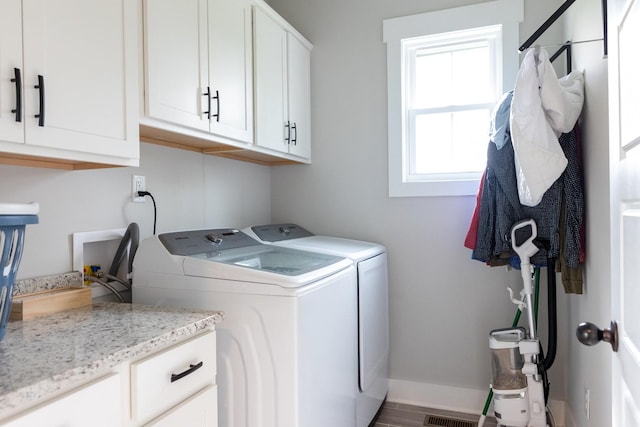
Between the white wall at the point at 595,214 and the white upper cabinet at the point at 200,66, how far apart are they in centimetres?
150

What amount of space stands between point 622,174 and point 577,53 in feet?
4.79

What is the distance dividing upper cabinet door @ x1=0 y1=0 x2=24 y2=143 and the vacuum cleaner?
1.95 metres

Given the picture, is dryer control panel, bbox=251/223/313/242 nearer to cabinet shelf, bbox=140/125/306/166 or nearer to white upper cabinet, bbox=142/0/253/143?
cabinet shelf, bbox=140/125/306/166

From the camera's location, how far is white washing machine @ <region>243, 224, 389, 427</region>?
2186mm

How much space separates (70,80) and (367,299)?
165cm

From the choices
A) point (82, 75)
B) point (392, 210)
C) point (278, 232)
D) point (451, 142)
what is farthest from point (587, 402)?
point (82, 75)

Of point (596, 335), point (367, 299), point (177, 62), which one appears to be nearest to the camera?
point (596, 335)

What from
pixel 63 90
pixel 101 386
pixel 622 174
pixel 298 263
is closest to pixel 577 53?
pixel 622 174

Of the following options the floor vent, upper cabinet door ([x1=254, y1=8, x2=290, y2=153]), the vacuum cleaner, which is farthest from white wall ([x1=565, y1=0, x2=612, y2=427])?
upper cabinet door ([x1=254, y1=8, x2=290, y2=153])

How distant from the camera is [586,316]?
1.88 metres

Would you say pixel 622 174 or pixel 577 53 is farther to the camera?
pixel 577 53

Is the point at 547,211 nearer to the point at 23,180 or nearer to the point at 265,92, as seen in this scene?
the point at 265,92

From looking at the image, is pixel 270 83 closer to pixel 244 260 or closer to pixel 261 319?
pixel 244 260

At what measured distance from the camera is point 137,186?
195 cm
